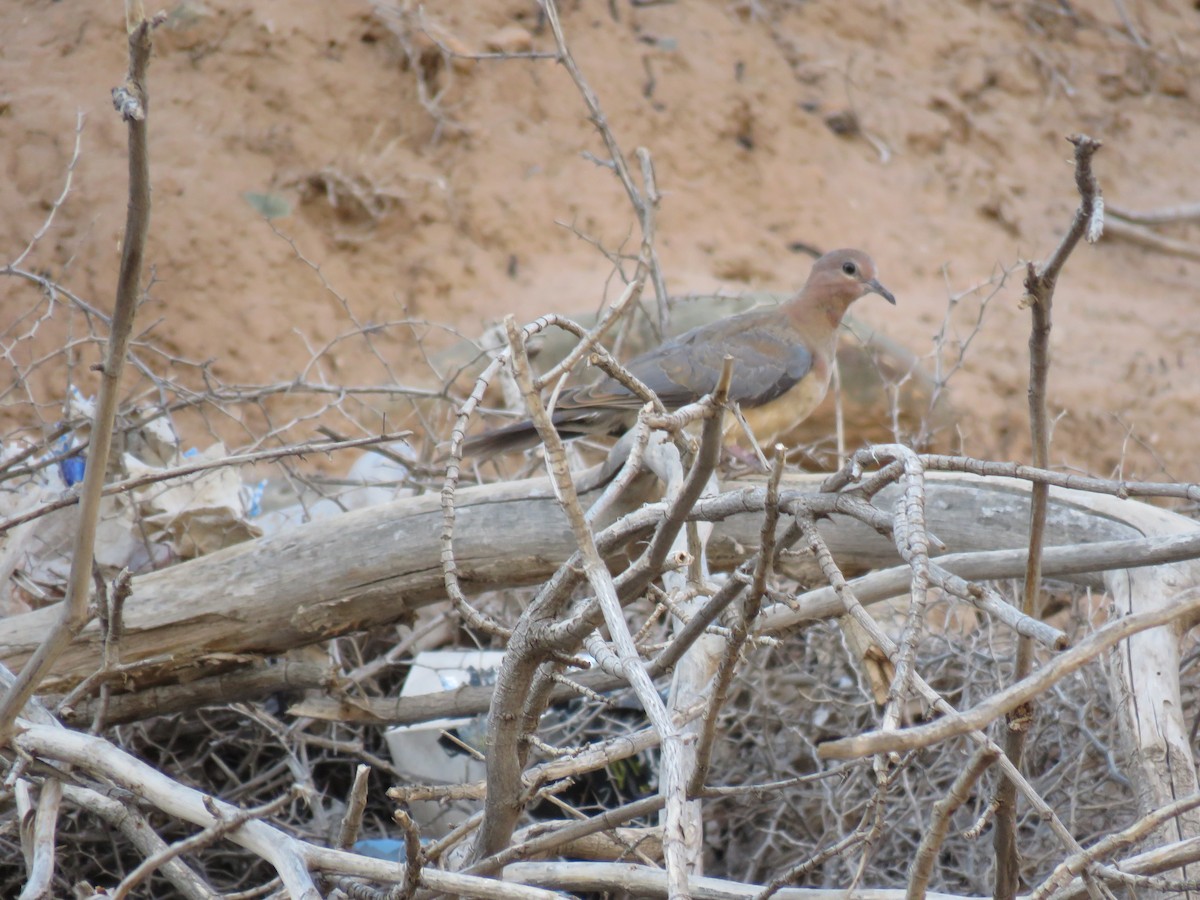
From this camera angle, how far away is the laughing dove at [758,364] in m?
4.12

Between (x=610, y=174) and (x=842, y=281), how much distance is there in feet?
9.17

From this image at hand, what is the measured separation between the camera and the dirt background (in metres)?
6.21

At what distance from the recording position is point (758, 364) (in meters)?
4.46

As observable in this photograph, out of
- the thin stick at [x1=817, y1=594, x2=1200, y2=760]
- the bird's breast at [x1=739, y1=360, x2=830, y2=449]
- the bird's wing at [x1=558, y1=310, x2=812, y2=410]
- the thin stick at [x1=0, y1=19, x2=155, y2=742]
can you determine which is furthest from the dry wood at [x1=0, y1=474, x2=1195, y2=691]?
the thin stick at [x1=817, y1=594, x2=1200, y2=760]

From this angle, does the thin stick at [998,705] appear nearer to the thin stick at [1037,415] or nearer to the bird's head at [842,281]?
the thin stick at [1037,415]

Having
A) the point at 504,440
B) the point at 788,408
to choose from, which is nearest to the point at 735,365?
the point at 788,408

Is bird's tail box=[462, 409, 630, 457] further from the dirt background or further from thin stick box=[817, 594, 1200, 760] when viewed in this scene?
thin stick box=[817, 594, 1200, 760]

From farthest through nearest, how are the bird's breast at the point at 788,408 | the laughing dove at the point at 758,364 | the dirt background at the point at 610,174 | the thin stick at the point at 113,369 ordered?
1. the dirt background at the point at 610,174
2. the bird's breast at the point at 788,408
3. the laughing dove at the point at 758,364
4. the thin stick at the point at 113,369

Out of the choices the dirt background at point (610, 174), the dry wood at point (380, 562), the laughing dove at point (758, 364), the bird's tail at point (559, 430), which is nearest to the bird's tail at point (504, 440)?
the bird's tail at point (559, 430)

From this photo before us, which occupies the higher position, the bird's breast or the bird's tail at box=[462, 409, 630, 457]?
the bird's tail at box=[462, 409, 630, 457]

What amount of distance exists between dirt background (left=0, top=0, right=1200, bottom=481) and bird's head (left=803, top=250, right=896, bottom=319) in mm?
1296

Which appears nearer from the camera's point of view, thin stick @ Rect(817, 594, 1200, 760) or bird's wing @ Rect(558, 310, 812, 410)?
thin stick @ Rect(817, 594, 1200, 760)

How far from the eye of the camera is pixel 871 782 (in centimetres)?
305

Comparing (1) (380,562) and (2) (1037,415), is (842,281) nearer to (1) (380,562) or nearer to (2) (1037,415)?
(1) (380,562)
